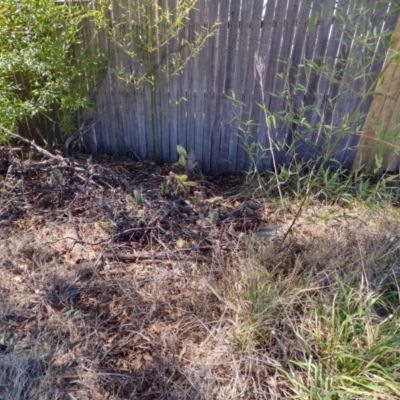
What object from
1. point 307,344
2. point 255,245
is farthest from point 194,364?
point 255,245

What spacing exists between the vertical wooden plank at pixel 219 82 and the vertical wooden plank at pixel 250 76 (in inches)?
7.4

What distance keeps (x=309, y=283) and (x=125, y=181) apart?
5.34 feet

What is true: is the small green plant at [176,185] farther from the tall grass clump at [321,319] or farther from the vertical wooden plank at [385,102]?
the vertical wooden plank at [385,102]

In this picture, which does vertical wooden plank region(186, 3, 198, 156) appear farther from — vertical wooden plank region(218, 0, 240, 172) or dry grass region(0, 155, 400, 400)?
dry grass region(0, 155, 400, 400)

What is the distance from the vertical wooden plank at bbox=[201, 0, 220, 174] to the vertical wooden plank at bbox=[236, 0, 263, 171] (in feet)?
0.87

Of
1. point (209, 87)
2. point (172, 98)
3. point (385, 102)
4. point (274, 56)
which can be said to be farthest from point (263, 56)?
point (385, 102)

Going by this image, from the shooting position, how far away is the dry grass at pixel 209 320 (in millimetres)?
1524

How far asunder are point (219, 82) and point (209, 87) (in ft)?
0.31

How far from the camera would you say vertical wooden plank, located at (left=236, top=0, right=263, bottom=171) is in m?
2.59

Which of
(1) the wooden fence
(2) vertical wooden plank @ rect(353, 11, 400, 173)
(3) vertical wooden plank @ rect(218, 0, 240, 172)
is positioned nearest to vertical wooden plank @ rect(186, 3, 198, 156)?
(1) the wooden fence

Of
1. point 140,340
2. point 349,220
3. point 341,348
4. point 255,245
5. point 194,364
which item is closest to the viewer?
point 341,348

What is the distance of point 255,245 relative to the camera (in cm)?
221

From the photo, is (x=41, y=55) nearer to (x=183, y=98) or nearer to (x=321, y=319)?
(x=183, y=98)

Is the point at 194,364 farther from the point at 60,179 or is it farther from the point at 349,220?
the point at 60,179
